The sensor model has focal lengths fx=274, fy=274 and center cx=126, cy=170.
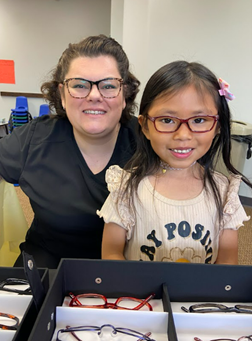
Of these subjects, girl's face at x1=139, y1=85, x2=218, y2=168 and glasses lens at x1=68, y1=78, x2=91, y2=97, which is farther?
glasses lens at x1=68, y1=78, x2=91, y2=97

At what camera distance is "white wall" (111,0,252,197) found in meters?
2.28

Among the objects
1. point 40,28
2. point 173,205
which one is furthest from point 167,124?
point 40,28

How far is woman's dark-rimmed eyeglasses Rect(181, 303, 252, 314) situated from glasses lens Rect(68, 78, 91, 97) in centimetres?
69

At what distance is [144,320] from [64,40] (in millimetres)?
4087

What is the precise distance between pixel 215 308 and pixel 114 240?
1.16ft

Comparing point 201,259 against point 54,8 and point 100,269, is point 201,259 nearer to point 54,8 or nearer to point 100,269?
point 100,269

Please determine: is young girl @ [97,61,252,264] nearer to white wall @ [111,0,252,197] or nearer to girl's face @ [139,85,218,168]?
girl's face @ [139,85,218,168]

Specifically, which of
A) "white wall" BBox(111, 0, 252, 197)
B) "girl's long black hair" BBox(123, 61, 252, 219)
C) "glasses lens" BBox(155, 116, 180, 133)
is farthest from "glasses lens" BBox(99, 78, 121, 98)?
"white wall" BBox(111, 0, 252, 197)

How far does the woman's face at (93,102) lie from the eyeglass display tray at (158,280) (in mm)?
524

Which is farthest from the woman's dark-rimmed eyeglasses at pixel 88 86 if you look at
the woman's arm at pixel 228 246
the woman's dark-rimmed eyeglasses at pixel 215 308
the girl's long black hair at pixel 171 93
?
the woman's dark-rimmed eyeglasses at pixel 215 308

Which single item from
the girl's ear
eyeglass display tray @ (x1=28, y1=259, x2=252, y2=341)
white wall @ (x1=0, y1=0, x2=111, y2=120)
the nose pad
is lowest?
eyeglass display tray @ (x1=28, y1=259, x2=252, y2=341)

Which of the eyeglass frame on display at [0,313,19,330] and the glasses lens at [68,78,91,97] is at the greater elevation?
the glasses lens at [68,78,91,97]

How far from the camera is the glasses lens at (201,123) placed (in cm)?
65

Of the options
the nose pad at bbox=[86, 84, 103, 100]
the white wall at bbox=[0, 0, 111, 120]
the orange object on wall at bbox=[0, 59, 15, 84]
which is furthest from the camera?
the orange object on wall at bbox=[0, 59, 15, 84]
